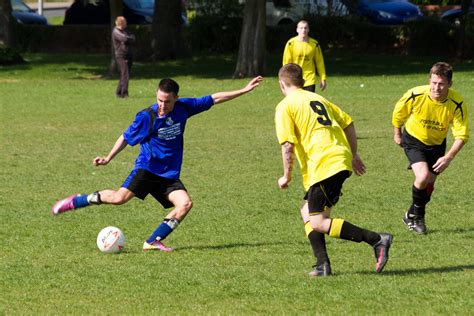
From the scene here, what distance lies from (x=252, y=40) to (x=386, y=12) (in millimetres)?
10662

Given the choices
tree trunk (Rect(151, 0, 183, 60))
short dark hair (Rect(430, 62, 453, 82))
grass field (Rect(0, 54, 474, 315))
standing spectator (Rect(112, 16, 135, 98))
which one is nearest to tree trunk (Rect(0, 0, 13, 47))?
tree trunk (Rect(151, 0, 183, 60))

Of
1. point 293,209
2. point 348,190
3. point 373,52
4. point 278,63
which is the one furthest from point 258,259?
point 373,52

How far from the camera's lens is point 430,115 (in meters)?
10.4

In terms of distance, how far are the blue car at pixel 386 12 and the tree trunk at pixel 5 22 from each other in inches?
507

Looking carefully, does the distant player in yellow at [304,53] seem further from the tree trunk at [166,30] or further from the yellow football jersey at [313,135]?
the tree trunk at [166,30]

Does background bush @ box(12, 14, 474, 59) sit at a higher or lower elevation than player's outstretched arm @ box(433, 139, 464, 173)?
lower

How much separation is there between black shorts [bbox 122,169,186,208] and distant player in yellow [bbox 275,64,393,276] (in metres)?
1.84

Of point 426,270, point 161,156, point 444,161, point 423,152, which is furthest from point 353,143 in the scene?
point 423,152

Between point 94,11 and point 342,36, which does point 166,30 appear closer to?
point 342,36

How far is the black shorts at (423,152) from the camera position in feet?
35.0

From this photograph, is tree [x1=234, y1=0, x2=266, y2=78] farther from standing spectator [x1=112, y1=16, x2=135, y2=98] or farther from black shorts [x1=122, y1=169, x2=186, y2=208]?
black shorts [x1=122, y1=169, x2=186, y2=208]

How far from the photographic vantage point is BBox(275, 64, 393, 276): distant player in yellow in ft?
26.8

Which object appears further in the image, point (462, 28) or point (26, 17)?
point (26, 17)

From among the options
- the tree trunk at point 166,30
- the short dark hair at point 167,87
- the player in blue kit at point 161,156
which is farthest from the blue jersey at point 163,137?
the tree trunk at point 166,30
